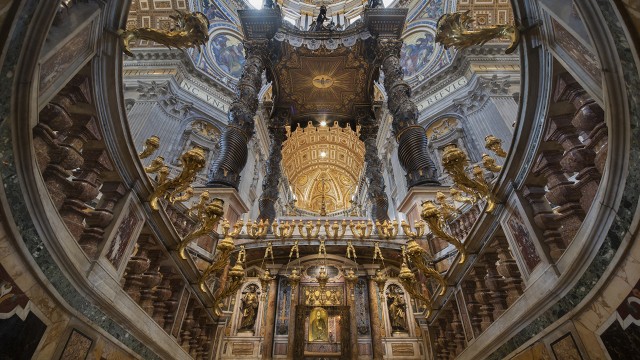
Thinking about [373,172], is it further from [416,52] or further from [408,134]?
[416,52]

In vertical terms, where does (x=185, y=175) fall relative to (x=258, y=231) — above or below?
below

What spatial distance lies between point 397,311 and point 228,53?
16.9 meters

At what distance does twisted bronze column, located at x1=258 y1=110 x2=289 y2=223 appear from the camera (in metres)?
9.91

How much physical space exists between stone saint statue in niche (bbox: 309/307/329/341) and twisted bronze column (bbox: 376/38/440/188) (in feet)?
11.7

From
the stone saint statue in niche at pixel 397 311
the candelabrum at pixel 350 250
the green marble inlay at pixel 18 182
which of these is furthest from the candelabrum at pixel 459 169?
the stone saint statue in niche at pixel 397 311

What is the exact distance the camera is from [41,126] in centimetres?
209

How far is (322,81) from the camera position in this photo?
39.5ft

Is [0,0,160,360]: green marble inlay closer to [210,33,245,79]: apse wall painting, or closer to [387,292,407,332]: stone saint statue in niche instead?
[387,292,407,332]: stone saint statue in niche

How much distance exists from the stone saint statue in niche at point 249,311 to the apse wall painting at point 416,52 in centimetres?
1531

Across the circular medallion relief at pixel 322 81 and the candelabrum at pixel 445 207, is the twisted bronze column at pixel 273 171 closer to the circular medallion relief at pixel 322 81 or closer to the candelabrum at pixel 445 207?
the circular medallion relief at pixel 322 81

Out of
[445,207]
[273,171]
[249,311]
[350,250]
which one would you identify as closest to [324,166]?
[273,171]

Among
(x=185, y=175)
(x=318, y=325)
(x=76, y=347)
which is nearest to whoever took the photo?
(x=76, y=347)

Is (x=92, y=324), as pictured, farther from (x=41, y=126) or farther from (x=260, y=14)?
(x=260, y=14)

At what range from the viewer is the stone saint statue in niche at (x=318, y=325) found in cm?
668
